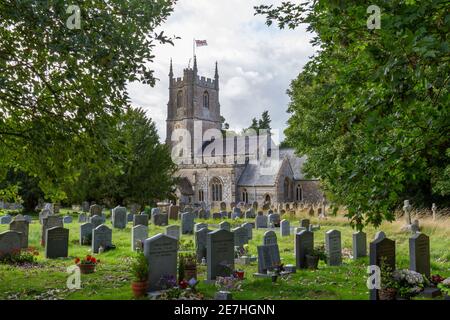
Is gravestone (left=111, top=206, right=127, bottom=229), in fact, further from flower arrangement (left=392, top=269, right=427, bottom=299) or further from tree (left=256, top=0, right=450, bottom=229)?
flower arrangement (left=392, top=269, right=427, bottom=299)

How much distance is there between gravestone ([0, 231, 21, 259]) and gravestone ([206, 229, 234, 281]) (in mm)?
5815

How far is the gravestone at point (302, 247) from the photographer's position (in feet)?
37.1

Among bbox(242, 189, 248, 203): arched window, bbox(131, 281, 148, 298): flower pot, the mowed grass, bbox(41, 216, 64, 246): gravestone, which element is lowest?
the mowed grass

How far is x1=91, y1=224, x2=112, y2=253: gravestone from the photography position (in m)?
14.4

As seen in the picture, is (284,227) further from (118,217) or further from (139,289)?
(139,289)

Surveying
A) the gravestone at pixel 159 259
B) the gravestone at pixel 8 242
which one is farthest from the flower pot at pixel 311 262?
the gravestone at pixel 8 242

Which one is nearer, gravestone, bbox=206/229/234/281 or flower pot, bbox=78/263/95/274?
gravestone, bbox=206/229/234/281

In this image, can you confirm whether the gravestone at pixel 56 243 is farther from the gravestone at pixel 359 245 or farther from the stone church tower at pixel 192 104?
the stone church tower at pixel 192 104

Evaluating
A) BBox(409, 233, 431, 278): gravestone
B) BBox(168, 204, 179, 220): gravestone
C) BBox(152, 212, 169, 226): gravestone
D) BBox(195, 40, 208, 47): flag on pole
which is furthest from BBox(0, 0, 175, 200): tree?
BBox(195, 40, 208, 47): flag on pole

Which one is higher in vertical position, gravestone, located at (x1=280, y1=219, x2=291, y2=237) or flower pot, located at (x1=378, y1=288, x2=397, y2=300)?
gravestone, located at (x1=280, y1=219, x2=291, y2=237)

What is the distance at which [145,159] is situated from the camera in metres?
32.9

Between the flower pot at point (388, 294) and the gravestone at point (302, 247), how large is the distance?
376cm

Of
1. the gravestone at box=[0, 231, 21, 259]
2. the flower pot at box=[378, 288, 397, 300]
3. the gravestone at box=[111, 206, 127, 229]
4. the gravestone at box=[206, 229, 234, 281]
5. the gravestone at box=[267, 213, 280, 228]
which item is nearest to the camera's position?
the flower pot at box=[378, 288, 397, 300]
